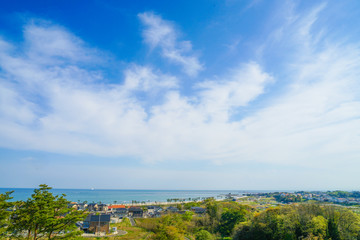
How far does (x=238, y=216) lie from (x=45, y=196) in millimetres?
38483

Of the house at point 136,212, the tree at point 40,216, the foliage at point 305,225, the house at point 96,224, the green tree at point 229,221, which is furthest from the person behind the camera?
the house at point 136,212

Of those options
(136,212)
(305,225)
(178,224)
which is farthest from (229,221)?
(136,212)

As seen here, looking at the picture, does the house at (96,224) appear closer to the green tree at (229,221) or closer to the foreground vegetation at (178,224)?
the foreground vegetation at (178,224)

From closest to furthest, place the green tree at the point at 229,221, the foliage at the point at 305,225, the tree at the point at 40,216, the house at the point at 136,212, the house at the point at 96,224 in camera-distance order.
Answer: the tree at the point at 40,216 < the foliage at the point at 305,225 < the green tree at the point at 229,221 < the house at the point at 96,224 < the house at the point at 136,212

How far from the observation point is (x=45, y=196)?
21516mm

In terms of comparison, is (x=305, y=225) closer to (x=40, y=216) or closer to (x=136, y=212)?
(x=40, y=216)

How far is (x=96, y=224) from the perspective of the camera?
154ft

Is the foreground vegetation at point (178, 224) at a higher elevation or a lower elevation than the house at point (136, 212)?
higher

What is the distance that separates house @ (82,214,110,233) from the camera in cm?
4647

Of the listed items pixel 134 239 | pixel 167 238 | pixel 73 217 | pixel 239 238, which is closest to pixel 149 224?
pixel 134 239

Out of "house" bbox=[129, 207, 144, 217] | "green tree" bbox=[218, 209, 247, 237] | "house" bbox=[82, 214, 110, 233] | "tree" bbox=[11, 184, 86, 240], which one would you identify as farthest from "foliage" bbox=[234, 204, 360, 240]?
"house" bbox=[129, 207, 144, 217]

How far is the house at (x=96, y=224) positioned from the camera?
4647 cm

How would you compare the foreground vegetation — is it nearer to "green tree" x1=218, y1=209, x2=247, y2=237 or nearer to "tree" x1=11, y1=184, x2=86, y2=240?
"tree" x1=11, y1=184, x2=86, y2=240

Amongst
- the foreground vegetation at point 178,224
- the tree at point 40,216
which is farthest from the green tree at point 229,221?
the tree at point 40,216
